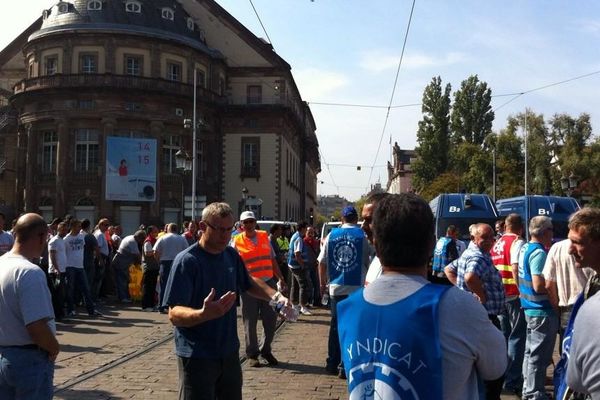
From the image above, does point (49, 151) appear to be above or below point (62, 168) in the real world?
above

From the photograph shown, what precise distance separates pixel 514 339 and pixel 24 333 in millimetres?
5625

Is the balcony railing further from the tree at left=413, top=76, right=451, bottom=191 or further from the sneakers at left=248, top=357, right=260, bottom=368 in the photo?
the sneakers at left=248, top=357, right=260, bottom=368

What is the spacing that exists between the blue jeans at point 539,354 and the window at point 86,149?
41722 millimetres

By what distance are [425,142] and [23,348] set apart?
6094 centimetres

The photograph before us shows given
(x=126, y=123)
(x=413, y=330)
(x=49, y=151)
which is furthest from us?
(x=49, y=151)

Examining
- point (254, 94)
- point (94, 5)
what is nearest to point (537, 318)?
point (94, 5)

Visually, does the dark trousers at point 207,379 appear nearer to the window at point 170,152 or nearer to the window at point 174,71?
the window at point 170,152

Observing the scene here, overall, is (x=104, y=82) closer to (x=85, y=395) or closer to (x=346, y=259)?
(x=346, y=259)

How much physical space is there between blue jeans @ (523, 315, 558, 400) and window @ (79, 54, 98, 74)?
4345cm

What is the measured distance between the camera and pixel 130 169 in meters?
43.5

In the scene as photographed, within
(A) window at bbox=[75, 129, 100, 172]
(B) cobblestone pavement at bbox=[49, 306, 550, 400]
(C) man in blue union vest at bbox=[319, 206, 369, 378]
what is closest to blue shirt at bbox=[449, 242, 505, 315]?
(B) cobblestone pavement at bbox=[49, 306, 550, 400]

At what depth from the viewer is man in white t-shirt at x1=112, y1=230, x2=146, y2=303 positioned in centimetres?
1648

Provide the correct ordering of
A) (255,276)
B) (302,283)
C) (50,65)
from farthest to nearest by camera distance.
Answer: (50,65) < (302,283) < (255,276)

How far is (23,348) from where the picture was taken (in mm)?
4090
